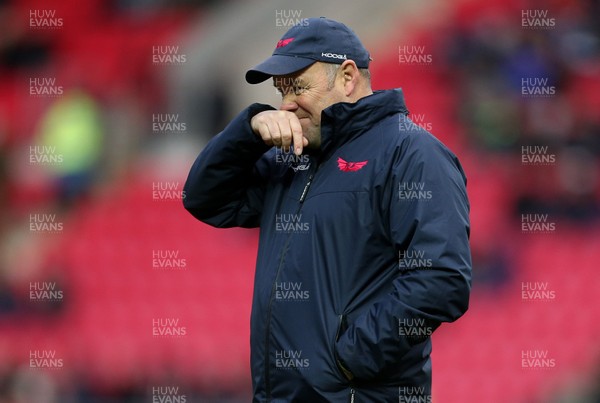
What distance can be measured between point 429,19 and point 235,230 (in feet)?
6.41

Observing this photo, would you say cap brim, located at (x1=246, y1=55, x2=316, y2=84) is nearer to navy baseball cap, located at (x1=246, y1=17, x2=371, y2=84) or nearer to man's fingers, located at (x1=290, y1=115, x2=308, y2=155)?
navy baseball cap, located at (x1=246, y1=17, x2=371, y2=84)

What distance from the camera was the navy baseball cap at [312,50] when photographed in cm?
236

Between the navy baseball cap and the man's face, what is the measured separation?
1.2 inches

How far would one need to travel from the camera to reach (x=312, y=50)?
93.4 inches

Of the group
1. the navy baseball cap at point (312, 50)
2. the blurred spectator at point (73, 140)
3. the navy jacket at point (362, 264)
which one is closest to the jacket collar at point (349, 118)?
the navy jacket at point (362, 264)

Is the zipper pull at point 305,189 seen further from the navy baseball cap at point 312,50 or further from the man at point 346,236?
the navy baseball cap at point 312,50

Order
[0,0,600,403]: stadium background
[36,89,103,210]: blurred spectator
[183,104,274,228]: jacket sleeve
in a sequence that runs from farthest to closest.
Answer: [36,89,103,210]: blurred spectator < [0,0,600,403]: stadium background < [183,104,274,228]: jacket sleeve

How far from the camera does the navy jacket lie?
2123mm

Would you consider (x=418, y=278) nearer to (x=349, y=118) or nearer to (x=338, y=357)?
(x=338, y=357)

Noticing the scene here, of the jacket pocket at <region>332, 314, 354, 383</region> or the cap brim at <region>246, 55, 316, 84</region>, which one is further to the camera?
the cap brim at <region>246, 55, 316, 84</region>

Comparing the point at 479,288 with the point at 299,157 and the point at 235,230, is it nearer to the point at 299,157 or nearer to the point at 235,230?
the point at 235,230

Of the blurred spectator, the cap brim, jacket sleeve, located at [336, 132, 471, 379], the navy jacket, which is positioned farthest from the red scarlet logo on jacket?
the blurred spectator

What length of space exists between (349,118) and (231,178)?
0.40 metres

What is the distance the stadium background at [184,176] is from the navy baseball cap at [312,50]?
140 inches
